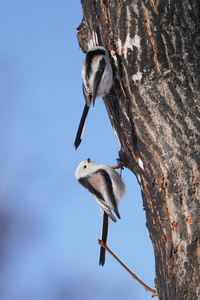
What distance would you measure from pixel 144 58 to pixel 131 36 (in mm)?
147

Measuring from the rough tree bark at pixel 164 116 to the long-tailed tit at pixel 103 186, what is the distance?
528 mm

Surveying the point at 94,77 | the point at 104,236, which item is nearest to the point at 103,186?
the point at 104,236

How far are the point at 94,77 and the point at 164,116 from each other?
62 centimetres

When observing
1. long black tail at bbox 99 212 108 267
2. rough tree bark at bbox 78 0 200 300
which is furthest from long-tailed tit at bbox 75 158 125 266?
rough tree bark at bbox 78 0 200 300

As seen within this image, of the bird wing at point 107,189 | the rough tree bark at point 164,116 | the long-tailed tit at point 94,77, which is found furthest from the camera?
the bird wing at point 107,189

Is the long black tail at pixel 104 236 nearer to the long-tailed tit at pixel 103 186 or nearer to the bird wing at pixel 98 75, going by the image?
the long-tailed tit at pixel 103 186

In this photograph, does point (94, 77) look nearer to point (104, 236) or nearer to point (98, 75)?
point (98, 75)

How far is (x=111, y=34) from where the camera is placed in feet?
6.44

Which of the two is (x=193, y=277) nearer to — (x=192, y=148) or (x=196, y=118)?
(x=192, y=148)

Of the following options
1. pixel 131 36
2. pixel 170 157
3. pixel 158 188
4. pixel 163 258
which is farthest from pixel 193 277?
pixel 131 36

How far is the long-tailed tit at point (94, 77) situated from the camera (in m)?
2.00

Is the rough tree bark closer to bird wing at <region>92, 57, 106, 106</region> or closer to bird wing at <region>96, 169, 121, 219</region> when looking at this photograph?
bird wing at <region>92, 57, 106, 106</region>

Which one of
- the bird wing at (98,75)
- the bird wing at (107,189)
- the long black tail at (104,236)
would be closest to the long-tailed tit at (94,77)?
the bird wing at (98,75)

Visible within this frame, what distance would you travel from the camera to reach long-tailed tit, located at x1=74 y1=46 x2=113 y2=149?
2.00 metres
